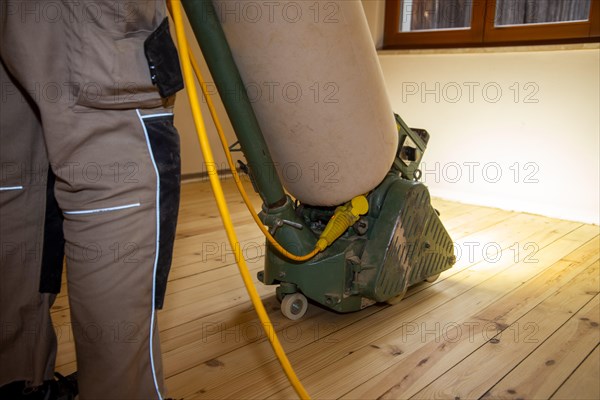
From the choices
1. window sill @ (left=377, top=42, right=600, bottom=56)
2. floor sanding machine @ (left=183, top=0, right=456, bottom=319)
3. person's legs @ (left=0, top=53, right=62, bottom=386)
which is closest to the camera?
person's legs @ (left=0, top=53, right=62, bottom=386)

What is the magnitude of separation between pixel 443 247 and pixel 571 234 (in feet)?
3.70

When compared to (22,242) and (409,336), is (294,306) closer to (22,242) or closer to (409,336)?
(409,336)

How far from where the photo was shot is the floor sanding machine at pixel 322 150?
3.89 ft

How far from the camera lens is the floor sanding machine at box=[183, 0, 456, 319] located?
1.19 m

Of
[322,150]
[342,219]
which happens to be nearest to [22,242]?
[322,150]

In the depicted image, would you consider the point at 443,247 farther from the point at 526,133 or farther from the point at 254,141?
the point at 526,133

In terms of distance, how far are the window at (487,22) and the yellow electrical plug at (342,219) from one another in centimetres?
190

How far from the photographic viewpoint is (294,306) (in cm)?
156

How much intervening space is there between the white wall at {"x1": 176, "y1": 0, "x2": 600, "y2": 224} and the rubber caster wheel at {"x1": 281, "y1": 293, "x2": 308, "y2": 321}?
182cm

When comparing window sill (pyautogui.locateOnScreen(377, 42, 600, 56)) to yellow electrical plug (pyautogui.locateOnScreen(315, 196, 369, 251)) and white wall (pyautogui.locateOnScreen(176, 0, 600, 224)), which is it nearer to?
white wall (pyautogui.locateOnScreen(176, 0, 600, 224))

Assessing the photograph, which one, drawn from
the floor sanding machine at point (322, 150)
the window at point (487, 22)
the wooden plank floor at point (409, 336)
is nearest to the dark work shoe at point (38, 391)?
the wooden plank floor at point (409, 336)

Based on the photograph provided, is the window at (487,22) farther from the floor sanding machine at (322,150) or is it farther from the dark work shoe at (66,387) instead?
the dark work shoe at (66,387)

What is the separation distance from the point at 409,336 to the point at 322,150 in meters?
0.58

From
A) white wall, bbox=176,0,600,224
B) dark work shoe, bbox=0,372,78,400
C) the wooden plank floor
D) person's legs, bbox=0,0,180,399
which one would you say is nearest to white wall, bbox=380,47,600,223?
white wall, bbox=176,0,600,224
